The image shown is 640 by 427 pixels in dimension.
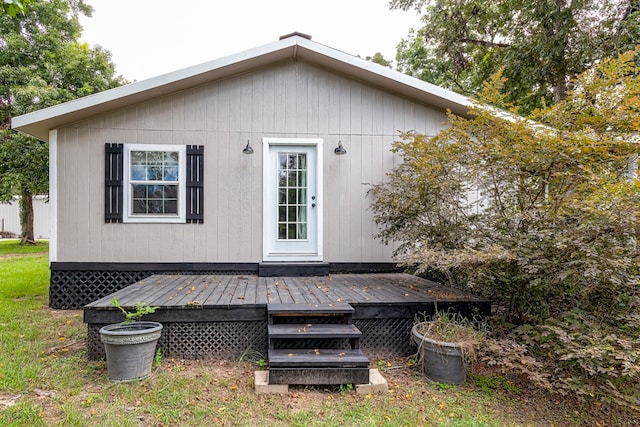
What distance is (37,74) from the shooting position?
34.5ft

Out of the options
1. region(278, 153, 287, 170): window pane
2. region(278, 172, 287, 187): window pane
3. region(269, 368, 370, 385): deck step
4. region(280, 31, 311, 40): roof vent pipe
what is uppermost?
region(280, 31, 311, 40): roof vent pipe

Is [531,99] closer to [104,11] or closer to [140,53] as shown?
[104,11]

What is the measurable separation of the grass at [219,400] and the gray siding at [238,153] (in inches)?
76.4

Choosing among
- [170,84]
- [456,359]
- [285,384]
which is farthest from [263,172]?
[456,359]

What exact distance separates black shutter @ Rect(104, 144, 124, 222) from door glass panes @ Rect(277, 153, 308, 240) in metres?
2.18

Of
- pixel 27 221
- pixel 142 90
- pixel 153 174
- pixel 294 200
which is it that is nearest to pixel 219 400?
pixel 294 200

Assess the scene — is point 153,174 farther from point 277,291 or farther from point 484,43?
point 484,43

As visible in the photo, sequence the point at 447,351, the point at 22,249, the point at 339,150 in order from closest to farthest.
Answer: the point at 447,351
the point at 339,150
the point at 22,249

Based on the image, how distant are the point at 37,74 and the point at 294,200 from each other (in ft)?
34.1

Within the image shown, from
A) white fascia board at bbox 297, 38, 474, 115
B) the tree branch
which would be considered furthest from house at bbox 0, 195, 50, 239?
the tree branch

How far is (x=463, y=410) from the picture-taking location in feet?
8.07

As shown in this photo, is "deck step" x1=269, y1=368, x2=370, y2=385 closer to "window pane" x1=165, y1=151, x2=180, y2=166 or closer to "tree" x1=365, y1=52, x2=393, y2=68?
"window pane" x1=165, y1=151, x2=180, y2=166

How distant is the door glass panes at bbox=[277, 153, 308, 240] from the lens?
518 centimetres

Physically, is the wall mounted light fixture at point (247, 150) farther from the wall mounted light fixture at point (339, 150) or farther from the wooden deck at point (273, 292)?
the wooden deck at point (273, 292)
